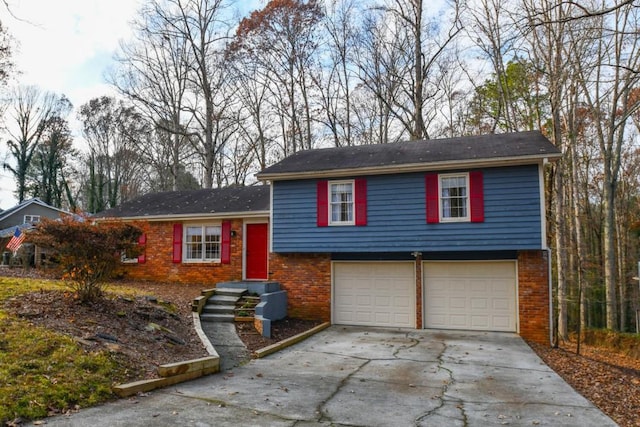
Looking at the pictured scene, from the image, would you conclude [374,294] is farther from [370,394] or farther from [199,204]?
[199,204]

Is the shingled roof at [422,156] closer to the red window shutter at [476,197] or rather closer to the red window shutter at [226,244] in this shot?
the red window shutter at [476,197]

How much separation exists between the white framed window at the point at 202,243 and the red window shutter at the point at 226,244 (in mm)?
291

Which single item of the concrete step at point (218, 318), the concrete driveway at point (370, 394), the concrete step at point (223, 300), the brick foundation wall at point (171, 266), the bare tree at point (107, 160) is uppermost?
the bare tree at point (107, 160)

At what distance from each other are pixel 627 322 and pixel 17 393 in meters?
27.1

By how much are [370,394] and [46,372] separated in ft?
14.3

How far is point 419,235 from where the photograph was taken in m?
12.3

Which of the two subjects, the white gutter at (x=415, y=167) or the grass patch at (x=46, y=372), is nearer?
the grass patch at (x=46, y=372)

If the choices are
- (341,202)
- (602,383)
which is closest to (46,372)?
(602,383)

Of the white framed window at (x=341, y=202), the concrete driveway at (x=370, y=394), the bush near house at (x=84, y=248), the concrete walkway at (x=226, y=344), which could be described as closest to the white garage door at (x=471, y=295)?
the concrete driveway at (x=370, y=394)

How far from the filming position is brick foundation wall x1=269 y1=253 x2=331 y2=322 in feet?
43.7

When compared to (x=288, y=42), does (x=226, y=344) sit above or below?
below

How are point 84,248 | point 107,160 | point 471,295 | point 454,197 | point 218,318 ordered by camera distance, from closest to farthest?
point 84,248 < point 218,318 < point 454,197 < point 471,295 < point 107,160

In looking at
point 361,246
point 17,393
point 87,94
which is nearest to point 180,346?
point 17,393

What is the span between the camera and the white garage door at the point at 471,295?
12.1 m
